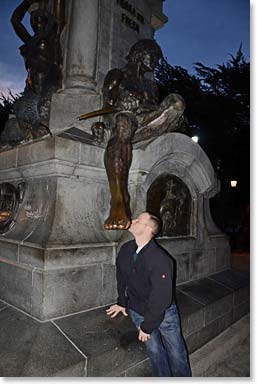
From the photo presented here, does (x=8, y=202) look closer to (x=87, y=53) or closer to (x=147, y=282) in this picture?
(x=147, y=282)

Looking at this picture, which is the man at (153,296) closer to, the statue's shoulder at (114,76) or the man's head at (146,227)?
the man's head at (146,227)

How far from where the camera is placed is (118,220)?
255 centimetres

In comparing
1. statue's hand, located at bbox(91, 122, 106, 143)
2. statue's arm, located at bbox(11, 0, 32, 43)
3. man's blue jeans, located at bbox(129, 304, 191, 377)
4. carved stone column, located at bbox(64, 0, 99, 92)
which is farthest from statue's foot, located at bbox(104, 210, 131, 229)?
statue's arm, located at bbox(11, 0, 32, 43)

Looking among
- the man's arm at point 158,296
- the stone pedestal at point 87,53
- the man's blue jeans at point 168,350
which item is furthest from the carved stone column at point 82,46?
the man's blue jeans at point 168,350

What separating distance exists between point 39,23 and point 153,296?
13.2ft

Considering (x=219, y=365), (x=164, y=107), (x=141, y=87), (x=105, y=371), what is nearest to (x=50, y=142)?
(x=164, y=107)

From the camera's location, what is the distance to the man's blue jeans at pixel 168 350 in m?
2.11

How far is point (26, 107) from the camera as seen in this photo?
146 inches

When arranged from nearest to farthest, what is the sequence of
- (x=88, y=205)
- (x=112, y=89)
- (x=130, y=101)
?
(x=88, y=205) < (x=130, y=101) < (x=112, y=89)

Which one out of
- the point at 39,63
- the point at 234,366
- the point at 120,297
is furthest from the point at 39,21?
the point at 234,366

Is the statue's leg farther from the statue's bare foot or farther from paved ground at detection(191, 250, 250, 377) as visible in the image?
paved ground at detection(191, 250, 250, 377)

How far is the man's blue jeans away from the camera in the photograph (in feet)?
6.93

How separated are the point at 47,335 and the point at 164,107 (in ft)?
7.94

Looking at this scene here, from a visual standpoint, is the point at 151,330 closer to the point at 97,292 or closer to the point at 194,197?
the point at 97,292
